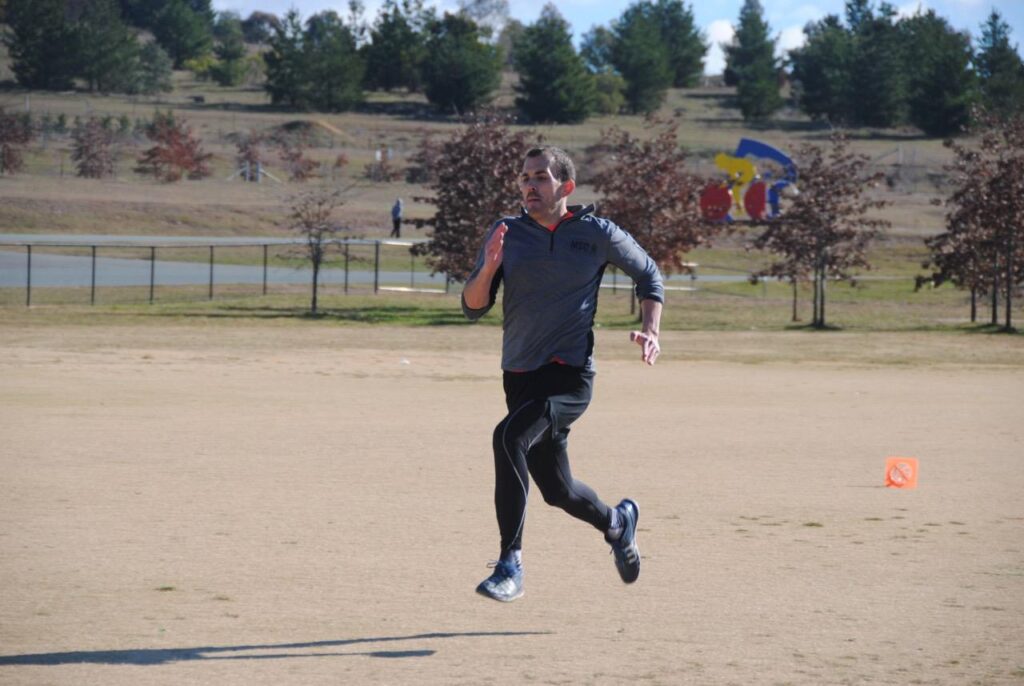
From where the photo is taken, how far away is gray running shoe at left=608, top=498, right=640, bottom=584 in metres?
7.22

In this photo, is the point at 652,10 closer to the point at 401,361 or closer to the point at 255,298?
the point at 255,298

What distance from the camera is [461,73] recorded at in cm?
10506

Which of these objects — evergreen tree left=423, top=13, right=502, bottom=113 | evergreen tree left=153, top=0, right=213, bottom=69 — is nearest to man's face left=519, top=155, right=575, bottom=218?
evergreen tree left=423, top=13, right=502, bottom=113

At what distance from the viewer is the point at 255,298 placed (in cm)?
3850

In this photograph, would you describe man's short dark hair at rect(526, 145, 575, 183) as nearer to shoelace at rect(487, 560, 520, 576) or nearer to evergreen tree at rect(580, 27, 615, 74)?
shoelace at rect(487, 560, 520, 576)

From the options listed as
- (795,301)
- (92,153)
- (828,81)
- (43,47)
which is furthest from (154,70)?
(795,301)

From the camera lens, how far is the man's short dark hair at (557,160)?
6750 millimetres

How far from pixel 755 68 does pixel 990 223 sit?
96.3 metres

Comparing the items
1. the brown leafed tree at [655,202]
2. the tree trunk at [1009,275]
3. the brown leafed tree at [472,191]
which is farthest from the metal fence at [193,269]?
the tree trunk at [1009,275]

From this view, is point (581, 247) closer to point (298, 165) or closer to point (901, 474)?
point (901, 474)

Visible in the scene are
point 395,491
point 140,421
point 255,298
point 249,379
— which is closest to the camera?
point 395,491

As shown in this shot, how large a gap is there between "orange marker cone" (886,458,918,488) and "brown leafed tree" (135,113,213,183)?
219ft

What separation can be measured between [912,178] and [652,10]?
76.2 m

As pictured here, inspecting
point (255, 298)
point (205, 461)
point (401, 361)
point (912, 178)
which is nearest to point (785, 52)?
point (912, 178)
